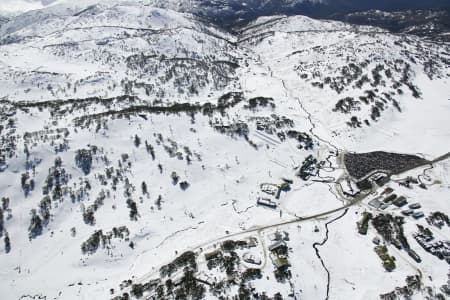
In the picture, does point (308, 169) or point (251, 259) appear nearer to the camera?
point (251, 259)

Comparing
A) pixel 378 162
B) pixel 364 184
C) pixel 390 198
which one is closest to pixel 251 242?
pixel 390 198

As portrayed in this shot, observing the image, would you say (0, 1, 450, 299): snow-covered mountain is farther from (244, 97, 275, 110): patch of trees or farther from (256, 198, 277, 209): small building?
(244, 97, 275, 110): patch of trees

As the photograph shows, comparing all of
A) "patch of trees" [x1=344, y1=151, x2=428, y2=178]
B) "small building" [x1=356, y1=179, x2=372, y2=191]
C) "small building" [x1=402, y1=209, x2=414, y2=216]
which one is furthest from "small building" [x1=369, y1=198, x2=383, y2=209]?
"patch of trees" [x1=344, y1=151, x2=428, y2=178]

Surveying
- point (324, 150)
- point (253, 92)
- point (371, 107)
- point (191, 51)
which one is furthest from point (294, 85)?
point (191, 51)

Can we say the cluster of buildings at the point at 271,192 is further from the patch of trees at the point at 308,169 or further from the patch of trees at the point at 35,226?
the patch of trees at the point at 35,226

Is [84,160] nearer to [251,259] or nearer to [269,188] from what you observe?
[269,188]

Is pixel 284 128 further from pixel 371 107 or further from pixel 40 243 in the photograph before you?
pixel 40 243

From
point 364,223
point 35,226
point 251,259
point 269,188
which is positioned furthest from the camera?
point 269,188

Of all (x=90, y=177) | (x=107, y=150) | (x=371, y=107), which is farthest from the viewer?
(x=371, y=107)

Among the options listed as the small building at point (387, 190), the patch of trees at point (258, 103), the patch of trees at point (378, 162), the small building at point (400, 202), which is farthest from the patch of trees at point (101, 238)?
the patch of trees at point (258, 103)
